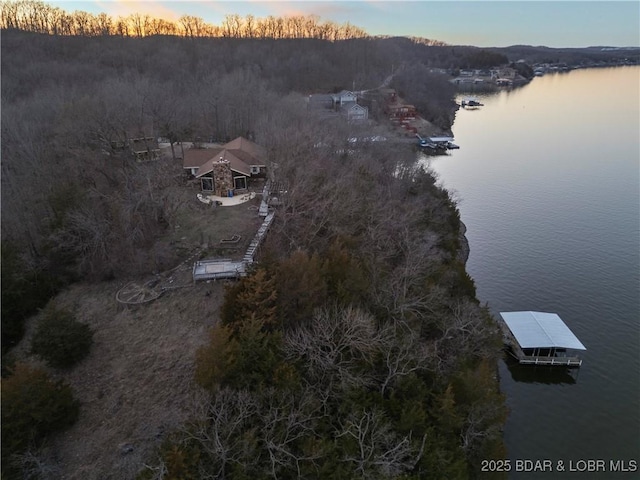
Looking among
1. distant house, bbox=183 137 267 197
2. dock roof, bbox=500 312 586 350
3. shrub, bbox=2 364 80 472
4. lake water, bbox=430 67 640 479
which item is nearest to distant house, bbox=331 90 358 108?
lake water, bbox=430 67 640 479

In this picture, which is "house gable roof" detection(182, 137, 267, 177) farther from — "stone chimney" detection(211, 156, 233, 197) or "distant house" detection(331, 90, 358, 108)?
"distant house" detection(331, 90, 358, 108)

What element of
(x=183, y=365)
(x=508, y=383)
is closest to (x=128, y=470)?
(x=183, y=365)

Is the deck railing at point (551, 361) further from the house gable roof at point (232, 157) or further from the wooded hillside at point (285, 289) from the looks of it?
the house gable roof at point (232, 157)

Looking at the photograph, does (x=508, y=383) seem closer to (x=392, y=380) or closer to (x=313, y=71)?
(x=392, y=380)

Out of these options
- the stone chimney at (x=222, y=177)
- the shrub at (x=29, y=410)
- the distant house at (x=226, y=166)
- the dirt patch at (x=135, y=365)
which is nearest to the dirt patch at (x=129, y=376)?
the dirt patch at (x=135, y=365)

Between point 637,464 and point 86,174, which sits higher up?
point 86,174

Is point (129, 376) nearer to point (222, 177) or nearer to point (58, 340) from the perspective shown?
point (58, 340)
